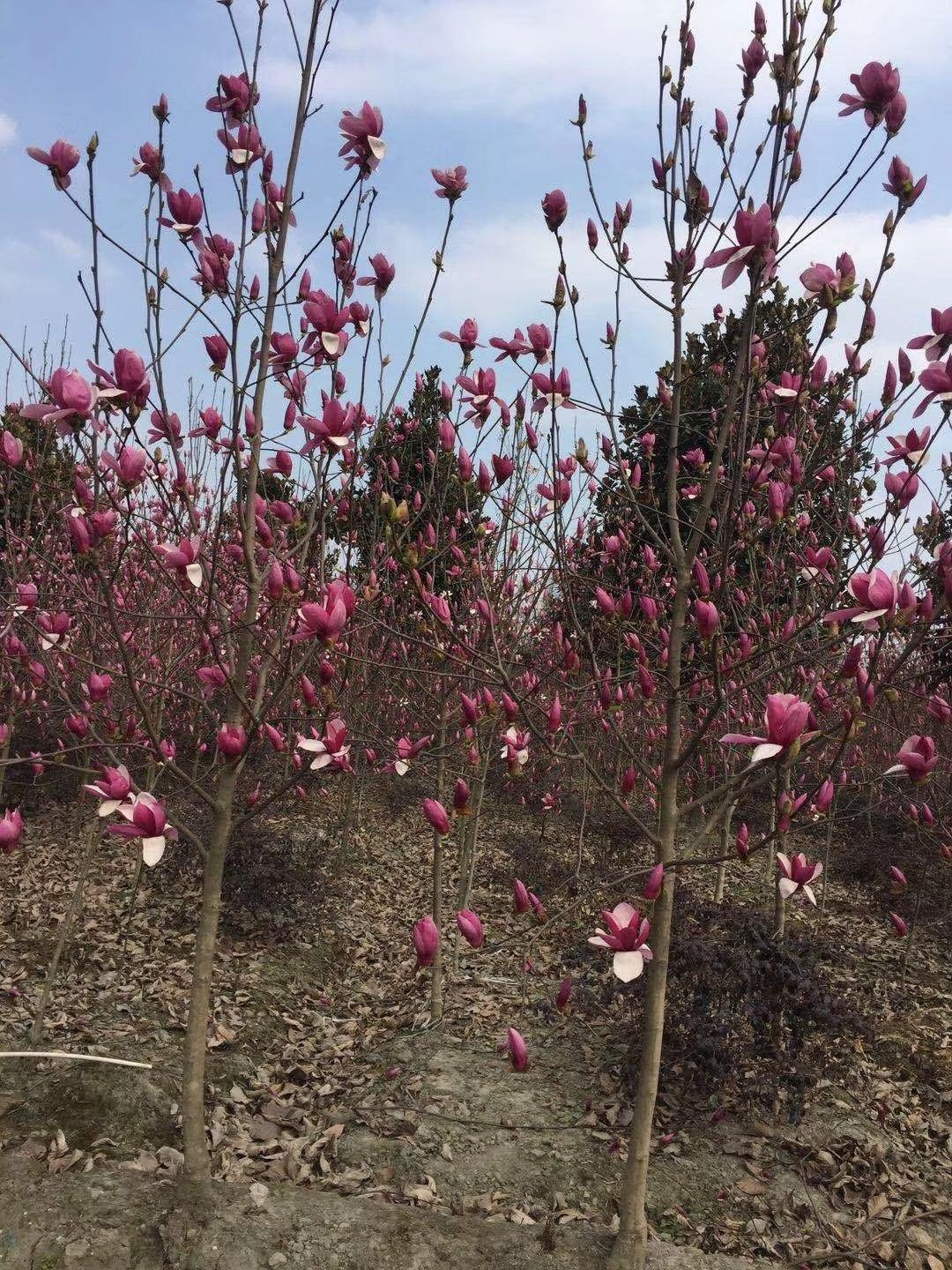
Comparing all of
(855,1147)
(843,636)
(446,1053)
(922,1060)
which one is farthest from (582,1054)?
(843,636)

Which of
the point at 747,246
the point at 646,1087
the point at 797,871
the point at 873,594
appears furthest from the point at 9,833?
the point at 747,246

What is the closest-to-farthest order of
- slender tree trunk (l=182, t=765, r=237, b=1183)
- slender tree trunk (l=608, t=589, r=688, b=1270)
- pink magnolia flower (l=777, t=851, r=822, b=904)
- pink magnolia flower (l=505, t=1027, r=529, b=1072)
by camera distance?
1. pink magnolia flower (l=777, t=851, r=822, b=904)
2. pink magnolia flower (l=505, t=1027, r=529, b=1072)
3. slender tree trunk (l=608, t=589, r=688, b=1270)
4. slender tree trunk (l=182, t=765, r=237, b=1183)

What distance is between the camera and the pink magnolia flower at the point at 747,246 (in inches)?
75.8

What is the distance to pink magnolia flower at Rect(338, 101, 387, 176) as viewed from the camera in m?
2.40

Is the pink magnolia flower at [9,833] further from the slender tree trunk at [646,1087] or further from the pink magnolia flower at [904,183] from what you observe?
the pink magnolia flower at [904,183]

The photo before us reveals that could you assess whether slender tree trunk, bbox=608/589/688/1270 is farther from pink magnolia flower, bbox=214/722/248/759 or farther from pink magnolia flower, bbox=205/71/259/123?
pink magnolia flower, bbox=205/71/259/123

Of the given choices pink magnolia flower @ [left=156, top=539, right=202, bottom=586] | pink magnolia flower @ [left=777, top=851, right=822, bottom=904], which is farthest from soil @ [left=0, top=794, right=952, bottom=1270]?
pink magnolia flower @ [left=156, top=539, right=202, bottom=586]

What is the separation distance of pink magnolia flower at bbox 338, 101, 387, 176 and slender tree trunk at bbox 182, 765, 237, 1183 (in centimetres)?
195

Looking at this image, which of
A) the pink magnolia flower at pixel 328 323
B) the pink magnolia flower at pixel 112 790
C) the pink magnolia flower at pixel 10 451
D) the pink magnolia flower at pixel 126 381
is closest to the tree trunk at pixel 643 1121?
the pink magnolia flower at pixel 112 790

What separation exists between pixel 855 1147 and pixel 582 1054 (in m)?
1.38

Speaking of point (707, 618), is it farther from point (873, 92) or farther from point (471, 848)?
point (471, 848)

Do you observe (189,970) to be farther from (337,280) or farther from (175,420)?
(337,280)

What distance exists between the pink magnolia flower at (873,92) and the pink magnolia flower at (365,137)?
1.29 metres

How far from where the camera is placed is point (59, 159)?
2.52 metres
